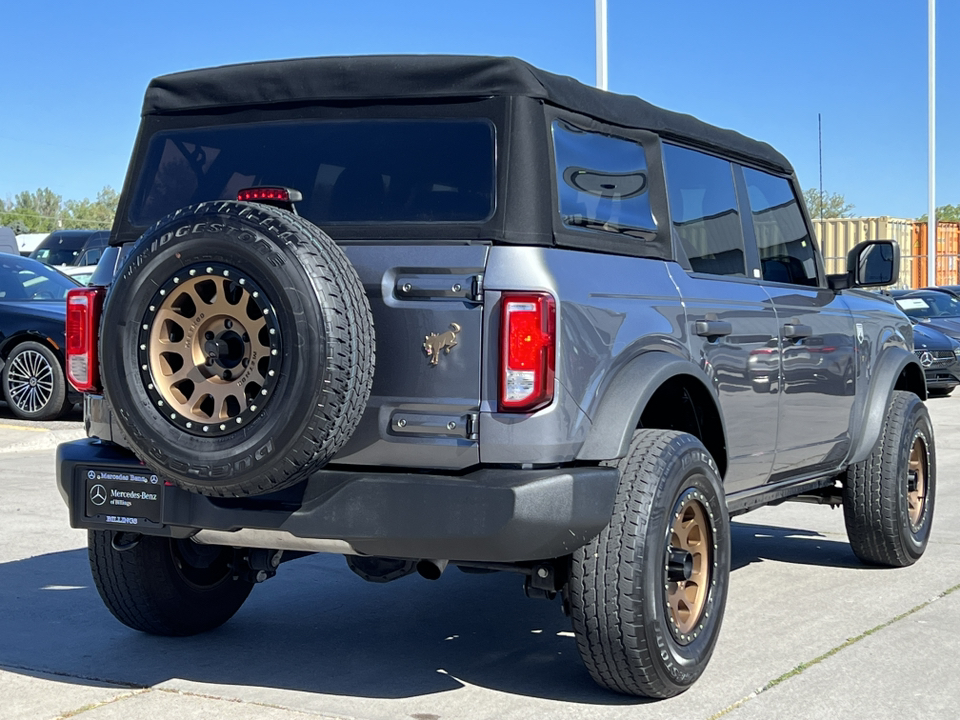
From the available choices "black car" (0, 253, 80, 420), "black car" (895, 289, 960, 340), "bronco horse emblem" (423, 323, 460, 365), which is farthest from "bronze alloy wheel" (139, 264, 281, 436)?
"black car" (895, 289, 960, 340)

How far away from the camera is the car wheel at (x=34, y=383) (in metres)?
12.3

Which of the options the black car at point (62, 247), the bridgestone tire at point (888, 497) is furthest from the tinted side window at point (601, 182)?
the black car at point (62, 247)

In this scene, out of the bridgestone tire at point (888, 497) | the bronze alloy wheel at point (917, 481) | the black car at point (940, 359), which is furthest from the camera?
the black car at point (940, 359)

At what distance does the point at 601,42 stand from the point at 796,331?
36.2 feet

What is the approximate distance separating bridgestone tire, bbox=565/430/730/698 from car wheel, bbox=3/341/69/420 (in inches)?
358

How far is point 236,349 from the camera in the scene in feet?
12.7

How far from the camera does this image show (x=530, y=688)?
176 inches

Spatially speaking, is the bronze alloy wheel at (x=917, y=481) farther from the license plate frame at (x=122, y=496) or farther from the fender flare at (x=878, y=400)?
the license plate frame at (x=122, y=496)

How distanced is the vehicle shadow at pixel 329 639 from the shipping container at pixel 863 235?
30.7 metres

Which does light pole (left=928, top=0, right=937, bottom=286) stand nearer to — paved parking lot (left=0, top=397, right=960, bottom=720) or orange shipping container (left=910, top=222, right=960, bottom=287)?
orange shipping container (left=910, top=222, right=960, bottom=287)

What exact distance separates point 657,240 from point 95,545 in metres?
2.35

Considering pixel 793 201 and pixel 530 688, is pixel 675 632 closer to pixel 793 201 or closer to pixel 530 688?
Answer: pixel 530 688

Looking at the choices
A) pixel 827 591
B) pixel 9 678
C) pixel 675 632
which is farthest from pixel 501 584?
pixel 9 678

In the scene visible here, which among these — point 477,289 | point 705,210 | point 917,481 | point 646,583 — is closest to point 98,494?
point 477,289
